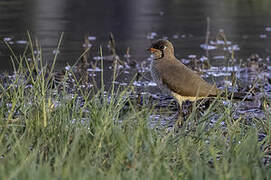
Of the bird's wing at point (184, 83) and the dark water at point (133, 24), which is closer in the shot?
the bird's wing at point (184, 83)

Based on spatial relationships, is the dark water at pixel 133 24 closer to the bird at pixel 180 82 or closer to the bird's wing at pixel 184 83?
the bird at pixel 180 82

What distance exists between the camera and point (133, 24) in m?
14.0

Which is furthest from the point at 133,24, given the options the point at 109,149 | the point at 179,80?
the point at 109,149

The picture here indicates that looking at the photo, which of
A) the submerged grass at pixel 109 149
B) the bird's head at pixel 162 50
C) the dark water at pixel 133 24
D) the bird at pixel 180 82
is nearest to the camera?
the submerged grass at pixel 109 149

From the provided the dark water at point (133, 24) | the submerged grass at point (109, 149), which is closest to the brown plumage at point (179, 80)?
the submerged grass at point (109, 149)

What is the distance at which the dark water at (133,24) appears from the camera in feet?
36.7

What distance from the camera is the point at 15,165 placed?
3.77 m

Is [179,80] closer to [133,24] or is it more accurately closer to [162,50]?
[162,50]

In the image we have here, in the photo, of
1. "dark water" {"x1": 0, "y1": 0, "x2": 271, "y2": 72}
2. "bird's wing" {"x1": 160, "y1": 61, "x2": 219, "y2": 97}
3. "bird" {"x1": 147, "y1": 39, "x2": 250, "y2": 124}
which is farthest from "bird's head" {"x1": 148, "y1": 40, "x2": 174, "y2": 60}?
"dark water" {"x1": 0, "y1": 0, "x2": 271, "y2": 72}

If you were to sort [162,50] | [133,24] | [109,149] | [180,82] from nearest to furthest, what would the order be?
[109,149] → [180,82] → [162,50] → [133,24]

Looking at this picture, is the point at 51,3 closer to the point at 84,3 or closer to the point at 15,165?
the point at 84,3

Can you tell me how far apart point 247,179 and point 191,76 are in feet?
9.82

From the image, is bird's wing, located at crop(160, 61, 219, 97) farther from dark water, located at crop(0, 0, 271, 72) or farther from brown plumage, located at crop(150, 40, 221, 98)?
dark water, located at crop(0, 0, 271, 72)

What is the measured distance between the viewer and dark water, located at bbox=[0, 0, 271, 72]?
→ 11195mm
